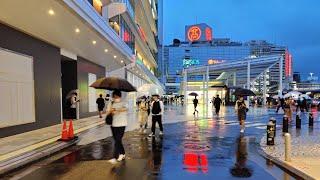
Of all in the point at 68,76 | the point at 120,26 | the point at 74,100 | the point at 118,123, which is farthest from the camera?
the point at 120,26

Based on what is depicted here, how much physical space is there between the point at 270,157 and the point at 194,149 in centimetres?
260

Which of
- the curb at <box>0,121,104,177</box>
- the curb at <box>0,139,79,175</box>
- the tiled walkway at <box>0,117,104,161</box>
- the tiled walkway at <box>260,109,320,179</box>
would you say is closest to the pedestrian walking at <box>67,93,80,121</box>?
the tiled walkway at <box>0,117,104,161</box>

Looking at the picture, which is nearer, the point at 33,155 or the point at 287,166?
the point at 287,166

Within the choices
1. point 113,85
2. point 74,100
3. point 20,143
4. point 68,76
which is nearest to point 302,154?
point 113,85

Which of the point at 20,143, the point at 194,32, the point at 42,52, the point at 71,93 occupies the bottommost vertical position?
the point at 20,143

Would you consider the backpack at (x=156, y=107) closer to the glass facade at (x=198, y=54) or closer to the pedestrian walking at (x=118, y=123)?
the pedestrian walking at (x=118, y=123)

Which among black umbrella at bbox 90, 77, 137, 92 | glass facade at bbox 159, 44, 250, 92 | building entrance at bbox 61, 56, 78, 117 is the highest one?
glass facade at bbox 159, 44, 250, 92

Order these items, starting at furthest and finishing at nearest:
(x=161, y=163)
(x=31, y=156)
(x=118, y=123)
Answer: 1. (x=31, y=156)
2. (x=118, y=123)
3. (x=161, y=163)

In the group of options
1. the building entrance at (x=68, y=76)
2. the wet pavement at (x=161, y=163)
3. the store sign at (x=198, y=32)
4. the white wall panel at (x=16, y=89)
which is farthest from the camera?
the store sign at (x=198, y=32)

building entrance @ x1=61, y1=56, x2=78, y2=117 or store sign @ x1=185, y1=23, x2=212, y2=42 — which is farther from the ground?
store sign @ x1=185, y1=23, x2=212, y2=42

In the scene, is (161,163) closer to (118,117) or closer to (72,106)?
(118,117)

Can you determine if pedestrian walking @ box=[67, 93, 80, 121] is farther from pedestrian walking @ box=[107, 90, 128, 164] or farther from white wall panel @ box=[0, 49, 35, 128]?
pedestrian walking @ box=[107, 90, 128, 164]

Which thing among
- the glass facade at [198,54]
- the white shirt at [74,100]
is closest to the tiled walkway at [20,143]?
the white shirt at [74,100]

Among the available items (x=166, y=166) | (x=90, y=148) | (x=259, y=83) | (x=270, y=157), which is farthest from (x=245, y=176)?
(x=259, y=83)
